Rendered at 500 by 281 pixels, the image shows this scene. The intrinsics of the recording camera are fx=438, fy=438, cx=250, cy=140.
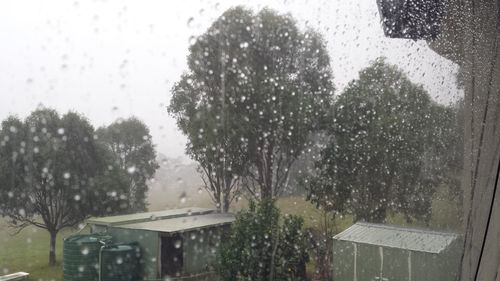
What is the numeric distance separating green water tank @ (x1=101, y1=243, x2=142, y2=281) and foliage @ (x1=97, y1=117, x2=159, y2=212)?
1038 mm

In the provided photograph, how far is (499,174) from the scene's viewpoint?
0.72 m

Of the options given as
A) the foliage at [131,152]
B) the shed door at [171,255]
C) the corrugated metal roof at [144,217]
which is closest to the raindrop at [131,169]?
the foliage at [131,152]

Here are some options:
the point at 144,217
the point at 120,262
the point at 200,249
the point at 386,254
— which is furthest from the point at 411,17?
the point at 200,249

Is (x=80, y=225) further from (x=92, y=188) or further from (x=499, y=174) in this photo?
(x=499, y=174)

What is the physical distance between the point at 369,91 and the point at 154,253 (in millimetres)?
2639

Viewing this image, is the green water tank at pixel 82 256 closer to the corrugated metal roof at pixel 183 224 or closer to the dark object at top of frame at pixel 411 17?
the corrugated metal roof at pixel 183 224

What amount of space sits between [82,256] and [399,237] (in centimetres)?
269

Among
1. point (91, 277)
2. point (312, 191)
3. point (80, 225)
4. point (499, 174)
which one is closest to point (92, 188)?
point (80, 225)

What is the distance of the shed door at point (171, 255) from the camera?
14.2 ft

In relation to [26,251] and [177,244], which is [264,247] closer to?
[177,244]

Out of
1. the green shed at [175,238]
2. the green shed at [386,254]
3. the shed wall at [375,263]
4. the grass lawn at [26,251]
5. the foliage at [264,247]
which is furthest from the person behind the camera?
the green shed at [175,238]

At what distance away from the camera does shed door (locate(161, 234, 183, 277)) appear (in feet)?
14.2

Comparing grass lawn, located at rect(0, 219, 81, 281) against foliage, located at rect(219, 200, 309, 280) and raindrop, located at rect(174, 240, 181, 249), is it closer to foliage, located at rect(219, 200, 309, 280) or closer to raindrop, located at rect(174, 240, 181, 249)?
raindrop, located at rect(174, 240, 181, 249)

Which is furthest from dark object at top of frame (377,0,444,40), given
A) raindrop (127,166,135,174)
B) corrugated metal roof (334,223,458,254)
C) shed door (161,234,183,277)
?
shed door (161,234,183,277)
